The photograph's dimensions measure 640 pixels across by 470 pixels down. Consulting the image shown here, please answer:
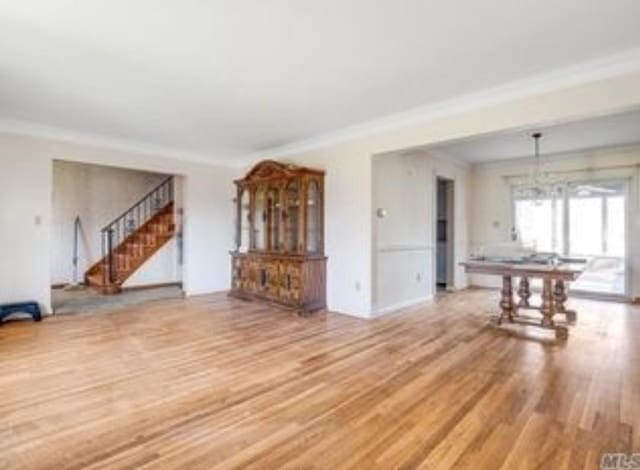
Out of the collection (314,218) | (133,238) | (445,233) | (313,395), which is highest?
(314,218)

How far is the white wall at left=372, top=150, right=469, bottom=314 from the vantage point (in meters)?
5.20

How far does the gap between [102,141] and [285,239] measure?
3.00 m

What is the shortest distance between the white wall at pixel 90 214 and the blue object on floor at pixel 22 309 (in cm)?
238

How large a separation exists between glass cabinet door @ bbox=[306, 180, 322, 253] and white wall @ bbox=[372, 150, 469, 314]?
2.94 feet

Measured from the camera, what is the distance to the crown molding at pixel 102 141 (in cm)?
475

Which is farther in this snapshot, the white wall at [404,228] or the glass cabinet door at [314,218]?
the glass cabinet door at [314,218]

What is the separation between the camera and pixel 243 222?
639 cm

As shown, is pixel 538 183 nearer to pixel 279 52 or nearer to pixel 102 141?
pixel 279 52

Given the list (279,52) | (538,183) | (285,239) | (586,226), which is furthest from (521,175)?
(279,52)

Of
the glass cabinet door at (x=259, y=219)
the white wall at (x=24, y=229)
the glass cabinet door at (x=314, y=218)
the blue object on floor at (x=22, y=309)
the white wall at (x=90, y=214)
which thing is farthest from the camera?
the white wall at (x=90, y=214)

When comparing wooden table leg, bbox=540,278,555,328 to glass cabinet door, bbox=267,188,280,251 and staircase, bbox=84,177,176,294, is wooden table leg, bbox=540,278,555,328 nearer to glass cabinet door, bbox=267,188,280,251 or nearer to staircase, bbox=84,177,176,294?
glass cabinet door, bbox=267,188,280,251

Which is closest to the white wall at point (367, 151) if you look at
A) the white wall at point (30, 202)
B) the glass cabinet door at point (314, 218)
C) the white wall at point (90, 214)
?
the glass cabinet door at point (314, 218)

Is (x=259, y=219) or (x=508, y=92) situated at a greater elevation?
(x=508, y=92)

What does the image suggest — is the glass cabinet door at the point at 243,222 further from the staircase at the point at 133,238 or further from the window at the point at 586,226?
the window at the point at 586,226
